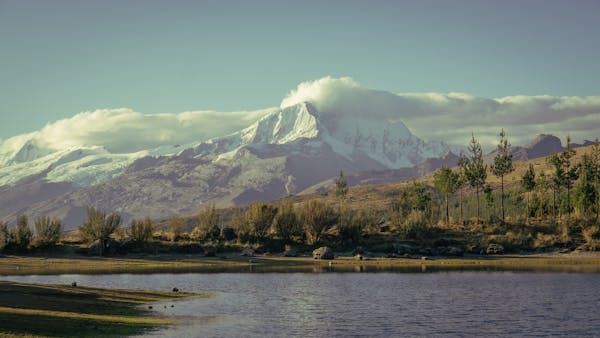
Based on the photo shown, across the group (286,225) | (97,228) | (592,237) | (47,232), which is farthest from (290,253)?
(592,237)

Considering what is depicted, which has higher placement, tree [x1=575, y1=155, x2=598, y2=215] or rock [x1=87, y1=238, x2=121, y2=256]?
tree [x1=575, y1=155, x2=598, y2=215]

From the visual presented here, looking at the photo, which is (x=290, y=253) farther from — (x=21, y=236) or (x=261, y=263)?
(x=21, y=236)

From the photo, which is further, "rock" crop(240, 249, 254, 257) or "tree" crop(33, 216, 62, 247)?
"rock" crop(240, 249, 254, 257)

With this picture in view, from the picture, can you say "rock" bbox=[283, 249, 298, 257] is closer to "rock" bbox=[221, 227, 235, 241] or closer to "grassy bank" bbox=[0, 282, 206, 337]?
"rock" bbox=[221, 227, 235, 241]

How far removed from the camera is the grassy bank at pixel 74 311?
134ft

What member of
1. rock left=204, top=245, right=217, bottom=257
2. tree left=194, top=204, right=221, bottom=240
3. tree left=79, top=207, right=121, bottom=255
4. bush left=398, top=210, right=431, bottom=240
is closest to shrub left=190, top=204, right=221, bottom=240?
tree left=194, top=204, right=221, bottom=240

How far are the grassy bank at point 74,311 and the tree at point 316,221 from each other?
66353 millimetres

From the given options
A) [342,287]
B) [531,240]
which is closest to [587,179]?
[531,240]

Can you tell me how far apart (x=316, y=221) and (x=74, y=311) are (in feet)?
271

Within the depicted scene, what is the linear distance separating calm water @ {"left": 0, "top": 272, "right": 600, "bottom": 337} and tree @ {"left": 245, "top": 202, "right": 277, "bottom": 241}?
46.2m

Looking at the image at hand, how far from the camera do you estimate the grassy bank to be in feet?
134

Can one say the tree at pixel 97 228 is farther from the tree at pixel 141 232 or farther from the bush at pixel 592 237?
the bush at pixel 592 237

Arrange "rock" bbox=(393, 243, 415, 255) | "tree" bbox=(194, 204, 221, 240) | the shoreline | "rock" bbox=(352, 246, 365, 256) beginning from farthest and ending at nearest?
"tree" bbox=(194, 204, 221, 240)
"rock" bbox=(352, 246, 365, 256)
"rock" bbox=(393, 243, 415, 255)
the shoreline

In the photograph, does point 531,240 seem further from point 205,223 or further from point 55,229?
point 55,229
